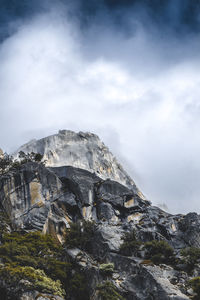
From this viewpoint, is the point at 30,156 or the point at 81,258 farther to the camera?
the point at 30,156

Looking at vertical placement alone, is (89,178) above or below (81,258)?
above

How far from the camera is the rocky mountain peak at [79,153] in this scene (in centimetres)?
10912

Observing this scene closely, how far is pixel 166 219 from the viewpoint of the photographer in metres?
69.9

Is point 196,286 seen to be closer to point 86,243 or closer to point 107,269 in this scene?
point 107,269

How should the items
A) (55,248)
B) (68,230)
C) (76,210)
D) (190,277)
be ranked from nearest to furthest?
(190,277) < (55,248) < (68,230) < (76,210)

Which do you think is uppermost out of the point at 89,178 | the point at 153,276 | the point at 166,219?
the point at 89,178

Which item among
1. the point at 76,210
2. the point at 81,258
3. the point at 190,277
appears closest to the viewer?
the point at 190,277

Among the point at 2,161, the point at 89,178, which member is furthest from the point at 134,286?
the point at 2,161

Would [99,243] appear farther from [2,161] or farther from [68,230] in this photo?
[2,161]

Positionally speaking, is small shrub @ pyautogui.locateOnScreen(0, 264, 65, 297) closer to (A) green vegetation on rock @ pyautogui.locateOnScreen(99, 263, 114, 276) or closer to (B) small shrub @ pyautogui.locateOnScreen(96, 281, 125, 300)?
(B) small shrub @ pyautogui.locateOnScreen(96, 281, 125, 300)

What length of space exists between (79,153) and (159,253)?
68960 mm

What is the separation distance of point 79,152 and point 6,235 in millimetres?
63828

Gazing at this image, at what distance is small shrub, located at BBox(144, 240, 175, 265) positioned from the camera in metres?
47.7

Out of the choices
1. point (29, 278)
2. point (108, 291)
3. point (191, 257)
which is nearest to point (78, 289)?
point (108, 291)
